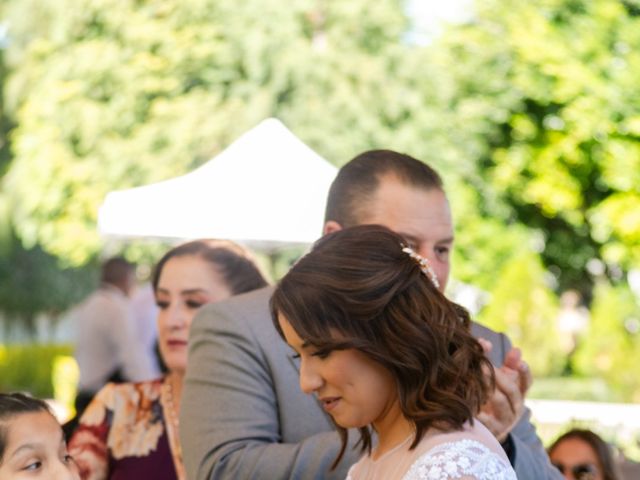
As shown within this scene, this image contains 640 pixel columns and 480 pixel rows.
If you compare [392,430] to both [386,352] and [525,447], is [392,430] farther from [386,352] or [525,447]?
[525,447]

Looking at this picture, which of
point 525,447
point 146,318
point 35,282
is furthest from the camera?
point 35,282

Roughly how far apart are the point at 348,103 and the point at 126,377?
61.4 feet

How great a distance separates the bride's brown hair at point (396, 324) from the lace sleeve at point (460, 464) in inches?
2.6

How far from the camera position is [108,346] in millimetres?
10656

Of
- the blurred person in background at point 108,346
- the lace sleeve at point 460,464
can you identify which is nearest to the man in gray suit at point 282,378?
the lace sleeve at point 460,464

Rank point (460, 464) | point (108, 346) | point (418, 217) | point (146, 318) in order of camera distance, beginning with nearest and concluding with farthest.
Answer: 1. point (460, 464)
2. point (418, 217)
3. point (108, 346)
4. point (146, 318)

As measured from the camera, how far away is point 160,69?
2945cm

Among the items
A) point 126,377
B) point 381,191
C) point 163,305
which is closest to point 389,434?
point 381,191

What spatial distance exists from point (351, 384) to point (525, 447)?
2.20 feet

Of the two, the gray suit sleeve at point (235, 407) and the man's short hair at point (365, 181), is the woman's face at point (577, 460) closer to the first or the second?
the man's short hair at point (365, 181)

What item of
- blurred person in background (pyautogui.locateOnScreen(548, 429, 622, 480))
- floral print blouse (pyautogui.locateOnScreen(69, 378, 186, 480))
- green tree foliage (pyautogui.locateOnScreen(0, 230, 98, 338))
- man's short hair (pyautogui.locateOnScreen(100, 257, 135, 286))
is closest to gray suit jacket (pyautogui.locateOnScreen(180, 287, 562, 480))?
floral print blouse (pyautogui.locateOnScreen(69, 378, 186, 480))

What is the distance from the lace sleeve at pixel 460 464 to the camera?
2.34 m

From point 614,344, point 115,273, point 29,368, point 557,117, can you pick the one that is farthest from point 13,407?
point 29,368

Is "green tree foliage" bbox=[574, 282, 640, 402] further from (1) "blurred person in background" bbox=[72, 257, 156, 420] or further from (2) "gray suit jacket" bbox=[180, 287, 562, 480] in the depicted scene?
(2) "gray suit jacket" bbox=[180, 287, 562, 480]
